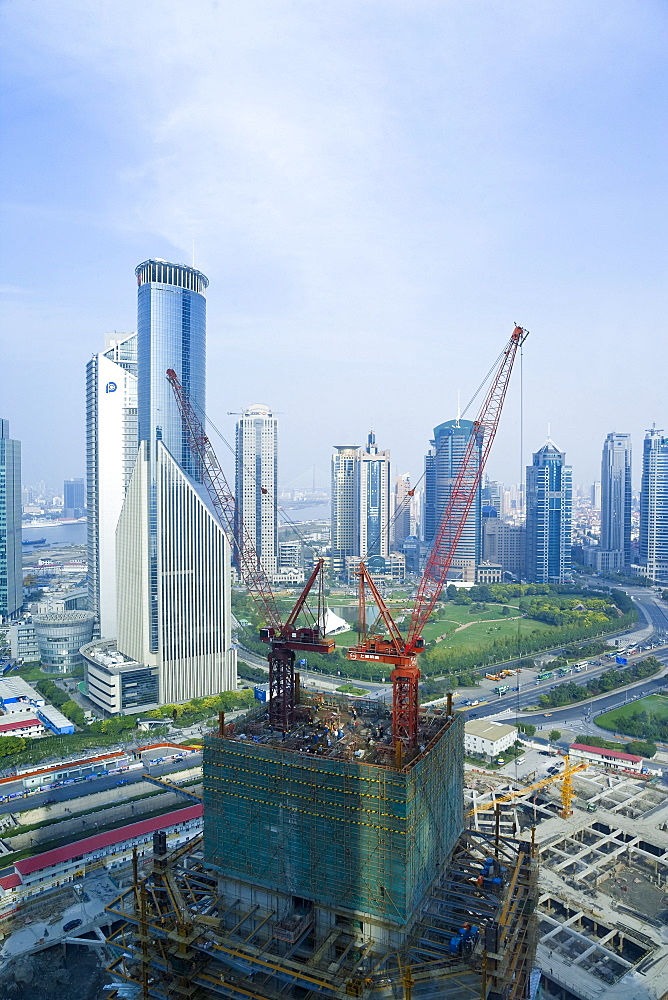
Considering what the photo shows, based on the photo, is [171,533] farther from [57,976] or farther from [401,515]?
[401,515]

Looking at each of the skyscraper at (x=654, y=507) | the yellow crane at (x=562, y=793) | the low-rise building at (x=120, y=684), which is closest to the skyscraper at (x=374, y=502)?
the skyscraper at (x=654, y=507)

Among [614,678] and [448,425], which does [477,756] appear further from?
[448,425]

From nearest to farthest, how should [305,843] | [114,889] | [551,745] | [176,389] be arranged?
[305,843] → [114,889] → [551,745] → [176,389]

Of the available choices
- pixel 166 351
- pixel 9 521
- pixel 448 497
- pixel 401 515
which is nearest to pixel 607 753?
pixel 166 351

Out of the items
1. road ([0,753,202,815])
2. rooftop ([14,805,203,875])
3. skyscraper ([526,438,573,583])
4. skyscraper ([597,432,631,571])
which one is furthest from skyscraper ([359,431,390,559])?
rooftop ([14,805,203,875])

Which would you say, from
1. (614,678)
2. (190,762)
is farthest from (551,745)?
(190,762)

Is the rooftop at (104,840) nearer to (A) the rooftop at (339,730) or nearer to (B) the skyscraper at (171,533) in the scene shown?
(A) the rooftop at (339,730)

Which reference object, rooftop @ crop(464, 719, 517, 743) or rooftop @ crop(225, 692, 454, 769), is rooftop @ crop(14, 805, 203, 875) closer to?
rooftop @ crop(225, 692, 454, 769)
